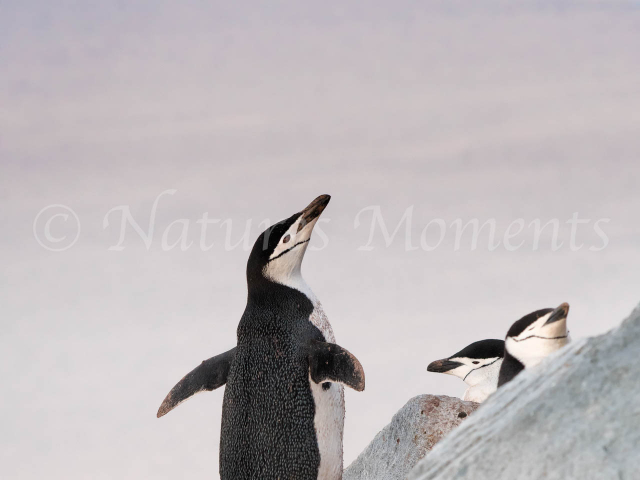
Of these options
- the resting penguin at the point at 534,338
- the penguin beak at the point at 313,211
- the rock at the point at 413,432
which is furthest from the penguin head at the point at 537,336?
the penguin beak at the point at 313,211

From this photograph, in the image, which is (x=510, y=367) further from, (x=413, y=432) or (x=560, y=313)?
(x=413, y=432)

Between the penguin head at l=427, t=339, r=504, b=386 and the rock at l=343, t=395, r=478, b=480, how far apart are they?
1.07ft

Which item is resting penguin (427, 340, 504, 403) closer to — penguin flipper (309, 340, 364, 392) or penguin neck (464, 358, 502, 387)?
penguin neck (464, 358, 502, 387)

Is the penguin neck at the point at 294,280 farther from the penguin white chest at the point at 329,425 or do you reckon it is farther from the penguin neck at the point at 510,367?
the penguin neck at the point at 510,367

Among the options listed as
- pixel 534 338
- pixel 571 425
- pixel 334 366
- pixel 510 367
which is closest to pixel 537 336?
pixel 534 338

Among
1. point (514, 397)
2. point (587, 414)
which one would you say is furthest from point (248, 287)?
point (587, 414)

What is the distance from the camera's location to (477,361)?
3648 mm

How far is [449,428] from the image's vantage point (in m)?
3.24

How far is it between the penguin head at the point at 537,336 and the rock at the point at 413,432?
69 cm

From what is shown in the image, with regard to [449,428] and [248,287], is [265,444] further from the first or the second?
[449,428]

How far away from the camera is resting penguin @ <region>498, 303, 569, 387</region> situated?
8.36 feet

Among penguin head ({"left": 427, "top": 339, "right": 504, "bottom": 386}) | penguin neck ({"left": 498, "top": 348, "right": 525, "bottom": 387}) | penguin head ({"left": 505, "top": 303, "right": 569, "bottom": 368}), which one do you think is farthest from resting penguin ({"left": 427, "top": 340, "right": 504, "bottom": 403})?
penguin head ({"left": 505, "top": 303, "right": 569, "bottom": 368})

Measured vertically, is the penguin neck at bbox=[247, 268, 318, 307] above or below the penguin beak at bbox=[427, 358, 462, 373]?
above

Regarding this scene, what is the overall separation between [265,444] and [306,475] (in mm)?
198
